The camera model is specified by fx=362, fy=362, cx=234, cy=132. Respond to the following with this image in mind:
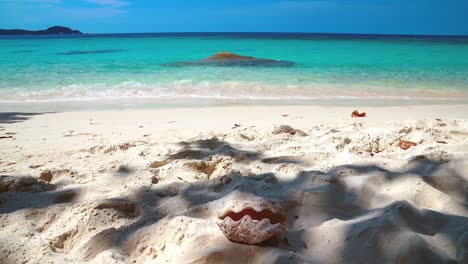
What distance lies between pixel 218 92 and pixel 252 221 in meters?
6.48

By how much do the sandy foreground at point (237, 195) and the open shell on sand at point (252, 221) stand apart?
41mm

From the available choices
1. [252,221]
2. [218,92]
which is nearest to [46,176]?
[252,221]

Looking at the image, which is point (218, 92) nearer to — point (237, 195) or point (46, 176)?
point (46, 176)

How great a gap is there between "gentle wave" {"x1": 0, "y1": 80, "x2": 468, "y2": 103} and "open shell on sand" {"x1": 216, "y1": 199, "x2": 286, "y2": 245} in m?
5.57

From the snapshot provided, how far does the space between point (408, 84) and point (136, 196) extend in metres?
8.70

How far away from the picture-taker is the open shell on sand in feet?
4.04

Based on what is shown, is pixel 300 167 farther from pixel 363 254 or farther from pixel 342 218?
pixel 363 254

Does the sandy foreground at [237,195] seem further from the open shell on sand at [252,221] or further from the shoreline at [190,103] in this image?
the shoreline at [190,103]

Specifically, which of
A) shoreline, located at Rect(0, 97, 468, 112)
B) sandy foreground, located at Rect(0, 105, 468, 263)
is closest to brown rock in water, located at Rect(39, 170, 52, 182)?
sandy foreground, located at Rect(0, 105, 468, 263)

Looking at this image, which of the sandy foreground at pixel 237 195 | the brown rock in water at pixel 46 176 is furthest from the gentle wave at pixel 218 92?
the brown rock in water at pixel 46 176

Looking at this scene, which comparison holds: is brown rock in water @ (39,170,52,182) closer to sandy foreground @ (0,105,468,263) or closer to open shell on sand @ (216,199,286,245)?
sandy foreground @ (0,105,468,263)

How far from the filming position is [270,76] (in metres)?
10.4

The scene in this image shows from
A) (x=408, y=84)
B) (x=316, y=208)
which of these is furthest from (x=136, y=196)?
(x=408, y=84)

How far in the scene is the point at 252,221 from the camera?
1243 millimetres
